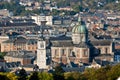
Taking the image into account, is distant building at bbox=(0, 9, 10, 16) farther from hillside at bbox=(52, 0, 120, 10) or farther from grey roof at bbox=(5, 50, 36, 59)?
grey roof at bbox=(5, 50, 36, 59)

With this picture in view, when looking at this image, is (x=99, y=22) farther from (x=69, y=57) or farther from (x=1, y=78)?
(x=1, y=78)

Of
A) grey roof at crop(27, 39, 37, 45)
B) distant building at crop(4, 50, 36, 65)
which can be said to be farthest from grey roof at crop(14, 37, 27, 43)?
distant building at crop(4, 50, 36, 65)

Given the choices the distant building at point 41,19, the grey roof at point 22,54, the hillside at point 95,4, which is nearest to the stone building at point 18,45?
the grey roof at point 22,54

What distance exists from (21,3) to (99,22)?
2924cm

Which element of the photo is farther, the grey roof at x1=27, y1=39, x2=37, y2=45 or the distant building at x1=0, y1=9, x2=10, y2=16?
the distant building at x1=0, y1=9, x2=10, y2=16

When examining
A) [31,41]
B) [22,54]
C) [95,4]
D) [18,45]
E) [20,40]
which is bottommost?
[95,4]

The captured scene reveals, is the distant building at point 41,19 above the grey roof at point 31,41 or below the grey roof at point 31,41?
below

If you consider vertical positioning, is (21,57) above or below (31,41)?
above

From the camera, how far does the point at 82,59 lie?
188 ft

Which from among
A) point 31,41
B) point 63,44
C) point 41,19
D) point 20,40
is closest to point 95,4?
point 41,19

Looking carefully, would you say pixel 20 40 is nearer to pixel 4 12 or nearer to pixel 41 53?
pixel 41 53

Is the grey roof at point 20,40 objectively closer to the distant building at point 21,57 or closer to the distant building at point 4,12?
the distant building at point 21,57

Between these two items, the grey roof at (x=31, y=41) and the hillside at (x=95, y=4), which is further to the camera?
the hillside at (x=95, y=4)

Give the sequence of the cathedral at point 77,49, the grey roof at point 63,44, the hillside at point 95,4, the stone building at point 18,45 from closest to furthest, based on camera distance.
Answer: the cathedral at point 77,49 → the grey roof at point 63,44 → the stone building at point 18,45 → the hillside at point 95,4
